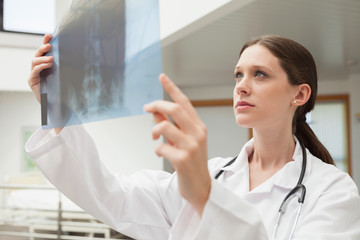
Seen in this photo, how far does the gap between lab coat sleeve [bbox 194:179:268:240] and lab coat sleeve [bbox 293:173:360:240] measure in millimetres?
231

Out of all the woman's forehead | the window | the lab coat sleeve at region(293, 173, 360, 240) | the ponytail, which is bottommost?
the lab coat sleeve at region(293, 173, 360, 240)

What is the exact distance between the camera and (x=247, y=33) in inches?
148

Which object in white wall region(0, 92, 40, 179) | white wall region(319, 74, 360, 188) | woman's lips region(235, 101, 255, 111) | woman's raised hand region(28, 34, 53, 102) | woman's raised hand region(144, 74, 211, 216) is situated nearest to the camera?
woman's raised hand region(144, 74, 211, 216)

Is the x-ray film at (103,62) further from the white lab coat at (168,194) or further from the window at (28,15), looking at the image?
the window at (28,15)

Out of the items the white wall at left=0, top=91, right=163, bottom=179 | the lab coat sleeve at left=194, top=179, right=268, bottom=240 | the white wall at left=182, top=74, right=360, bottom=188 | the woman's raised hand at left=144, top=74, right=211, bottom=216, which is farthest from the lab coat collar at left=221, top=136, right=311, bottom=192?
the white wall at left=182, top=74, right=360, bottom=188

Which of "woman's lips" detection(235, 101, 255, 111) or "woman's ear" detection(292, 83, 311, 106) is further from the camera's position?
"woman's ear" detection(292, 83, 311, 106)

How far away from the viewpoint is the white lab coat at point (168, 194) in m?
0.84

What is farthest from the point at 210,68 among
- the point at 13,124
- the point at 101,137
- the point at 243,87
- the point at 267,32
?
the point at 243,87

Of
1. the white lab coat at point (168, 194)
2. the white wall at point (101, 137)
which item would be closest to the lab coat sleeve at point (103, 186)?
the white lab coat at point (168, 194)

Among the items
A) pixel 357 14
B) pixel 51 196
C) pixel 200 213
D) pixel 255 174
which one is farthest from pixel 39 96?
pixel 51 196

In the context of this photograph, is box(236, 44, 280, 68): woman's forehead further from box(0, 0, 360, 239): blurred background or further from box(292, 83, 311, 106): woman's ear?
box(0, 0, 360, 239): blurred background

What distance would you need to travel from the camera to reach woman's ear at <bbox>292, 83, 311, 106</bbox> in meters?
1.07

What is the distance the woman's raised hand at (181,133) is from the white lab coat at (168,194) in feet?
0.41

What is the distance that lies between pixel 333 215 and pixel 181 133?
469 mm
